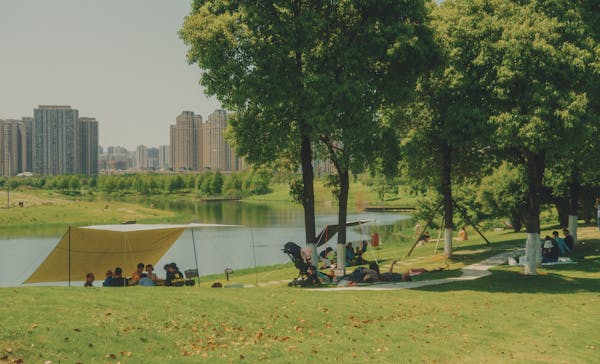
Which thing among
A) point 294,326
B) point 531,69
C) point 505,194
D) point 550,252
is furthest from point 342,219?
point 505,194

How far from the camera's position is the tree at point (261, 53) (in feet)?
72.8

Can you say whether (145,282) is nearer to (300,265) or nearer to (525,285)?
(300,265)

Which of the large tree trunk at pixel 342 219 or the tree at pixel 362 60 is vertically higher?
the tree at pixel 362 60

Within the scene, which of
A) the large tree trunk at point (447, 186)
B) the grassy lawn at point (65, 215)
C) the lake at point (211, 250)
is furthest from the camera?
the grassy lawn at point (65, 215)

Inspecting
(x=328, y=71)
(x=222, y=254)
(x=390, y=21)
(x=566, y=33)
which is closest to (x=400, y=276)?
(x=328, y=71)

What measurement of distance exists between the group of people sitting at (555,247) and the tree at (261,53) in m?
13.1

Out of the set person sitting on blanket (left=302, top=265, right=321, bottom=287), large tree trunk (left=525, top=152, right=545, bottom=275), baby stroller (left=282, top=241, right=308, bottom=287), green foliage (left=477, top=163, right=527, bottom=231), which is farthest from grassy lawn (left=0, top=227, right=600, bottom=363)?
green foliage (left=477, top=163, right=527, bottom=231)

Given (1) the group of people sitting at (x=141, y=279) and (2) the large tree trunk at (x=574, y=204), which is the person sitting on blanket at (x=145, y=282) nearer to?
(1) the group of people sitting at (x=141, y=279)

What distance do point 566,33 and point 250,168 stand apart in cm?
1549

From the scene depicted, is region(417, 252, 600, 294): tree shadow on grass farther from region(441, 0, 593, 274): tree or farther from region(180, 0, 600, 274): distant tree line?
region(180, 0, 600, 274): distant tree line

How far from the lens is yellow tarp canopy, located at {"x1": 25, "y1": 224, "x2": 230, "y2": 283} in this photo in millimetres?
23469

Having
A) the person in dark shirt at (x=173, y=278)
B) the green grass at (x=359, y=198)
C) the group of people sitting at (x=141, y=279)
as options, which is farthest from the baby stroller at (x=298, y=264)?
the green grass at (x=359, y=198)

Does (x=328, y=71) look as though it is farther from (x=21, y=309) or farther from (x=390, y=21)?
(x=21, y=309)

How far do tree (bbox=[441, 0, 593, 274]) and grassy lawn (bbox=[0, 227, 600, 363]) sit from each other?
6.11m
